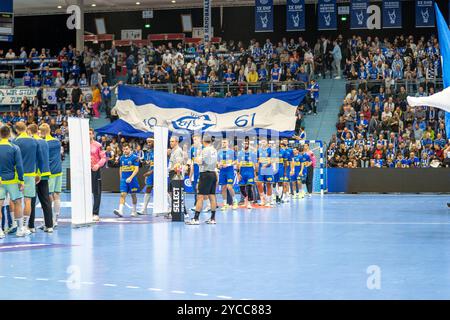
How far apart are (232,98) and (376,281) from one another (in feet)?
81.3

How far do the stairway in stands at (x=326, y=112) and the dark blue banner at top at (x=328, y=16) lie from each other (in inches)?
138

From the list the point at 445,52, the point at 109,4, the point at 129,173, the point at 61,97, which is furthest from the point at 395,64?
the point at 109,4

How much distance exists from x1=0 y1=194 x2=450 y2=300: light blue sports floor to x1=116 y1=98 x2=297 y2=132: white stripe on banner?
48.0 feet

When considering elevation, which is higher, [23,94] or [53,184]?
[23,94]

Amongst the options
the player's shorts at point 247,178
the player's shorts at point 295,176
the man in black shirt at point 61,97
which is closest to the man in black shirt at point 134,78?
the man in black shirt at point 61,97

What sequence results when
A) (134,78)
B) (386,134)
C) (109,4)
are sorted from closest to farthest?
1. (386,134)
2. (134,78)
3. (109,4)

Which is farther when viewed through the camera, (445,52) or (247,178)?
(247,178)

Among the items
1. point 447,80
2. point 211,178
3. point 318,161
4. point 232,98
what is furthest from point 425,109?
point 211,178

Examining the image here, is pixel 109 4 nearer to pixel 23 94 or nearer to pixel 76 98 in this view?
pixel 23 94

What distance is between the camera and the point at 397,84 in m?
32.9

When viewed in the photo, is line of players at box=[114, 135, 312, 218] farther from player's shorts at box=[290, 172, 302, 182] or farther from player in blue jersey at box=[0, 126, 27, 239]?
player in blue jersey at box=[0, 126, 27, 239]

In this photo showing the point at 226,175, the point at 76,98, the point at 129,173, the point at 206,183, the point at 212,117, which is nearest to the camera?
the point at 206,183

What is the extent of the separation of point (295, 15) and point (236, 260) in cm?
3031

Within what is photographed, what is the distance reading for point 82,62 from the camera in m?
39.6
